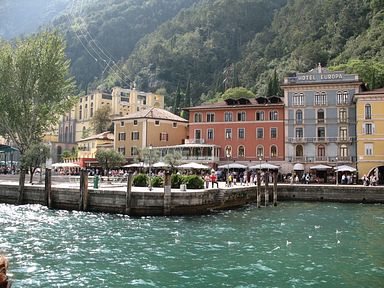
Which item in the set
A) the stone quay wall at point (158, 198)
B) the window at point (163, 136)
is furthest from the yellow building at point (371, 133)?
the window at point (163, 136)

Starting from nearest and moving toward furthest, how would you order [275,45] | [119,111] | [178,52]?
[119,111] → [275,45] → [178,52]

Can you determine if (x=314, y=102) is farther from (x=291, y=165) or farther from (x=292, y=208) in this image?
(x=292, y=208)

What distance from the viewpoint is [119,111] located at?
380 ft

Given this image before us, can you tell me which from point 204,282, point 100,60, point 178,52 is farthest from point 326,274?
point 100,60

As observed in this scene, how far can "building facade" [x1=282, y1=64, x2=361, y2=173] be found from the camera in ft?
196

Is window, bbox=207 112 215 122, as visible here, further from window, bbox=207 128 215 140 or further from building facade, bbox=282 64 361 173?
building facade, bbox=282 64 361 173

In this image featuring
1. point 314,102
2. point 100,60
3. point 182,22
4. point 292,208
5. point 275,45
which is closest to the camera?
point 292,208

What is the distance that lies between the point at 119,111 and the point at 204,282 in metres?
103

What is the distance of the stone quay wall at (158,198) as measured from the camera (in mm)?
32031

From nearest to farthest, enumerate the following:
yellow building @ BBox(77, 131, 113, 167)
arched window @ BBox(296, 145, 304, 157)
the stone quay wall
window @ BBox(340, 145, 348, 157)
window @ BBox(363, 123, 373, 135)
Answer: the stone quay wall
window @ BBox(363, 123, 373, 135)
window @ BBox(340, 145, 348, 157)
arched window @ BBox(296, 145, 304, 157)
yellow building @ BBox(77, 131, 113, 167)

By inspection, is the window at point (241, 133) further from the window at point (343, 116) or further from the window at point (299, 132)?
the window at point (343, 116)

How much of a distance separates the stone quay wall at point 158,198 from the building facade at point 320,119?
45.2 feet

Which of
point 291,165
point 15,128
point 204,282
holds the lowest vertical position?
point 204,282

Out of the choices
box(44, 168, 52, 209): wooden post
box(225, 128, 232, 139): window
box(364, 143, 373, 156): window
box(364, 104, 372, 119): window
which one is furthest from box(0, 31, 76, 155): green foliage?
box(364, 143, 373, 156): window
